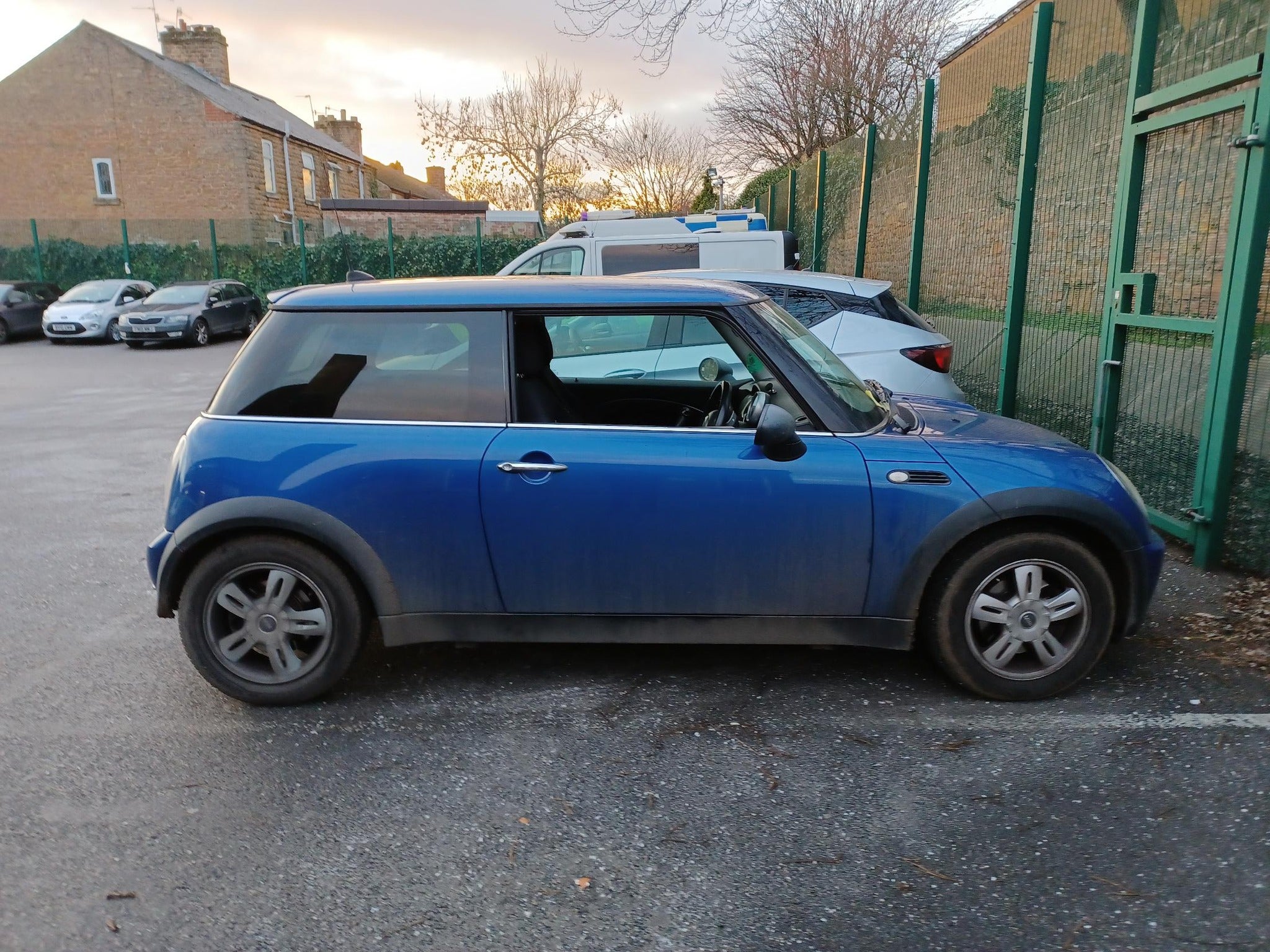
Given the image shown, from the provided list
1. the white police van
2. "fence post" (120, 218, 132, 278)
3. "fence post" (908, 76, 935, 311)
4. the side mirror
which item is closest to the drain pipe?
"fence post" (120, 218, 132, 278)

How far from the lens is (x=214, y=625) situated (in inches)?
145

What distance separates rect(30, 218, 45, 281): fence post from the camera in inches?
1089

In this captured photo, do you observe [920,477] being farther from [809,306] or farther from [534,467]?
[809,306]

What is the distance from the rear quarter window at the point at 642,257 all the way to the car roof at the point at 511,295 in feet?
24.6

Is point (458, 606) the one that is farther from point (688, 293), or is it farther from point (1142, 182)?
point (1142, 182)

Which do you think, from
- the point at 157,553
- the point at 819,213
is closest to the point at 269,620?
the point at 157,553

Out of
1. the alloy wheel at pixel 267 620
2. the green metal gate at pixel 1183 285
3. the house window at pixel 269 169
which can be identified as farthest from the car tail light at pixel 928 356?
the house window at pixel 269 169

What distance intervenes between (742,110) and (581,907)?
98.5 feet

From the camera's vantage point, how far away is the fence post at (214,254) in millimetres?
27766

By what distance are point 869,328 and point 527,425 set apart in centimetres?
379

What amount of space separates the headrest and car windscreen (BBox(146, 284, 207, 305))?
65.8 feet

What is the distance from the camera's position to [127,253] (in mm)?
27797

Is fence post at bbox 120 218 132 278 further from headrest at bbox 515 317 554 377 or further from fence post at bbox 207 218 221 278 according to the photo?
headrest at bbox 515 317 554 377

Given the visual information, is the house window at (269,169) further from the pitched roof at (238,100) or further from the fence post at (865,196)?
the fence post at (865,196)
